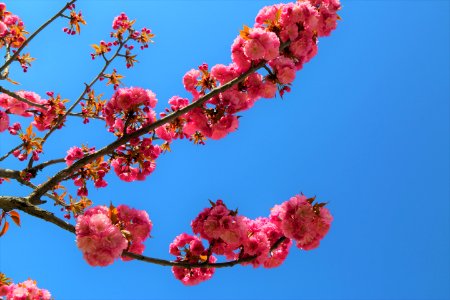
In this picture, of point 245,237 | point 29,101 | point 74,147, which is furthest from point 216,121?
point 29,101

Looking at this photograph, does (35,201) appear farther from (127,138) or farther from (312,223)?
(312,223)

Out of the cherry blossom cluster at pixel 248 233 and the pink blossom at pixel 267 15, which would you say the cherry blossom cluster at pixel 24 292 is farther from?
the pink blossom at pixel 267 15

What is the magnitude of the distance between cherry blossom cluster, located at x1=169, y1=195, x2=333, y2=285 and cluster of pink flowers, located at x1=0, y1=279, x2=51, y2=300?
246cm

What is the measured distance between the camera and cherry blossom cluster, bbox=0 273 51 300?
5047 millimetres

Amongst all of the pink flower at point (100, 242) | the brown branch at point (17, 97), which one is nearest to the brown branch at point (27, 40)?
the brown branch at point (17, 97)

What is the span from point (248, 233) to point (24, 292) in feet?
10.9

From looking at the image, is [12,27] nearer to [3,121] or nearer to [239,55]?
[3,121]

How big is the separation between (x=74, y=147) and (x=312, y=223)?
3.25 meters

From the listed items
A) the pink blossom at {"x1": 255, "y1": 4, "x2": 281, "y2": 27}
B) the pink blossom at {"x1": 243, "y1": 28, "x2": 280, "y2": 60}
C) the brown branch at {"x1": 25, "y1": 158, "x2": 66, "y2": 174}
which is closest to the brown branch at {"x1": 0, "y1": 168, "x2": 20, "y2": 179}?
the brown branch at {"x1": 25, "y1": 158, "x2": 66, "y2": 174}

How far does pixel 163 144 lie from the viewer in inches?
204

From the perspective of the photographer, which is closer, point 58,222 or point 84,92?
point 58,222

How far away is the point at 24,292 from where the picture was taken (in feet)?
16.6

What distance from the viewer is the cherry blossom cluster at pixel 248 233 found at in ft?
11.3

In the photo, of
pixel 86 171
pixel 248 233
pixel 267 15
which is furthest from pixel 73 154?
pixel 267 15
